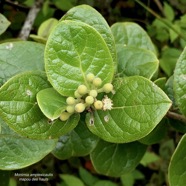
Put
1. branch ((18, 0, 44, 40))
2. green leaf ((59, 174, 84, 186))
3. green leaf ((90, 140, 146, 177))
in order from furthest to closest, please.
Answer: green leaf ((59, 174, 84, 186))
branch ((18, 0, 44, 40))
green leaf ((90, 140, 146, 177))

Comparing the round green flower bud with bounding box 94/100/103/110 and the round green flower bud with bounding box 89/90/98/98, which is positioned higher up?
the round green flower bud with bounding box 89/90/98/98

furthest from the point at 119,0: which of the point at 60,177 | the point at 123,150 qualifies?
the point at 123,150

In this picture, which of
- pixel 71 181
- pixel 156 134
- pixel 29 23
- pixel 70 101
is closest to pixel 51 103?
pixel 70 101

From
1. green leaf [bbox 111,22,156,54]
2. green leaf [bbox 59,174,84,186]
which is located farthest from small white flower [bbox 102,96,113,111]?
green leaf [bbox 59,174,84,186]

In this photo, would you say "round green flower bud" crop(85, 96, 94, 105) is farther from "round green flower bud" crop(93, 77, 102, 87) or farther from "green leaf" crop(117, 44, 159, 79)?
"green leaf" crop(117, 44, 159, 79)

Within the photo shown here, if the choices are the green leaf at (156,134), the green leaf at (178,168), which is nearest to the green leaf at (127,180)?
the green leaf at (156,134)

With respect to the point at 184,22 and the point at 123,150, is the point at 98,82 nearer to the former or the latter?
the point at 123,150
